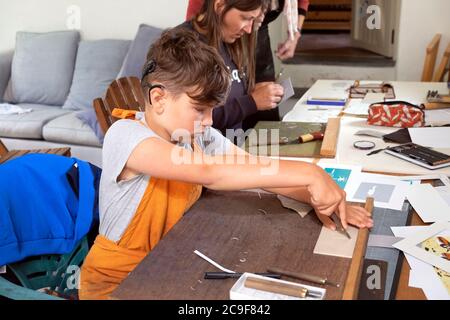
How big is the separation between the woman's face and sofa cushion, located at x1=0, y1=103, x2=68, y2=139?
7.04ft

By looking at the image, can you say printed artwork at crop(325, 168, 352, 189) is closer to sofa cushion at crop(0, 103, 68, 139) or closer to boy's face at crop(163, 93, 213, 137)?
boy's face at crop(163, 93, 213, 137)

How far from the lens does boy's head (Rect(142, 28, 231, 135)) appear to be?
4.04ft

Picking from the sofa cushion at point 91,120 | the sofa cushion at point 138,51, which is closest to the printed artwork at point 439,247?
the sofa cushion at point 91,120

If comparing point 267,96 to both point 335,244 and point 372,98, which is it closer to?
point 372,98

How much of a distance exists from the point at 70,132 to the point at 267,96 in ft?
6.25

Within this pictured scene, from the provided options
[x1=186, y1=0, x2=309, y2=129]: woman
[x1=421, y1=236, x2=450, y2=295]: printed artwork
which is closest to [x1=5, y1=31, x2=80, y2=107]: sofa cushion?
[x1=186, y1=0, x2=309, y2=129]: woman

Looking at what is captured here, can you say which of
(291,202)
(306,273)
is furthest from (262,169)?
(306,273)

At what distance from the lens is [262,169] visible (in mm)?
1153

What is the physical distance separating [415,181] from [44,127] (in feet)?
8.94

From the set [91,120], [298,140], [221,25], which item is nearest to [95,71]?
[91,120]

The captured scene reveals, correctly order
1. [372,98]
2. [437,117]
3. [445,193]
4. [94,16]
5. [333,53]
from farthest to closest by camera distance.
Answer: [333,53]
[94,16]
[372,98]
[437,117]
[445,193]

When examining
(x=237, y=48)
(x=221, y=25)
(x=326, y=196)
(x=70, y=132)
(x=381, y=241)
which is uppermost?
(x=221, y=25)

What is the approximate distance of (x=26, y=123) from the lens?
12.0ft

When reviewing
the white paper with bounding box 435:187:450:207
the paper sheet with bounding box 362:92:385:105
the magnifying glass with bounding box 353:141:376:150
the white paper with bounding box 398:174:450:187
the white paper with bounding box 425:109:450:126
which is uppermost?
the white paper with bounding box 435:187:450:207
